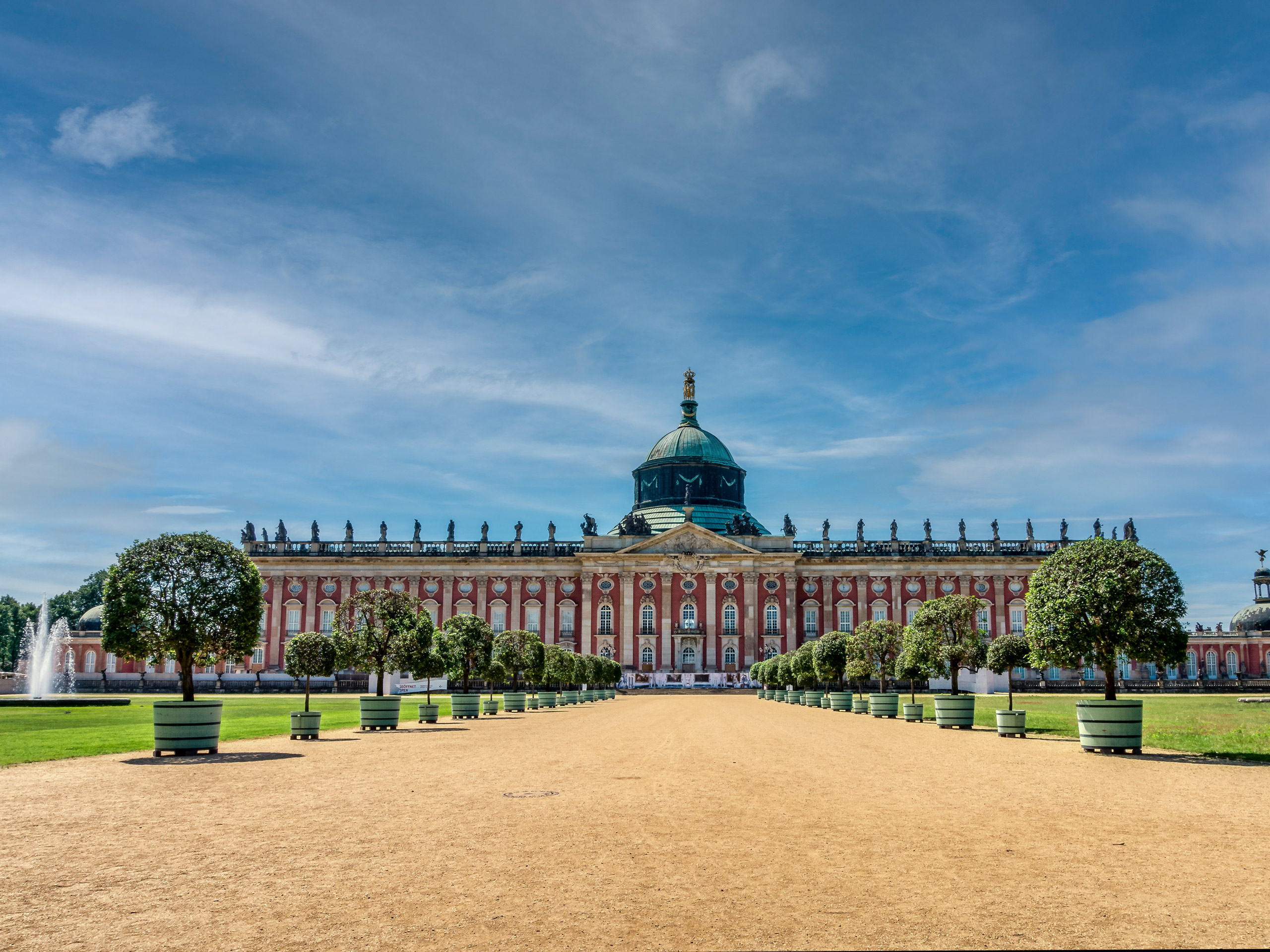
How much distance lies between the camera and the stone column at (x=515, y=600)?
8712 centimetres

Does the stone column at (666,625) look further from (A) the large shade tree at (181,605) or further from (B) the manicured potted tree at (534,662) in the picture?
(A) the large shade tree at (181,605)

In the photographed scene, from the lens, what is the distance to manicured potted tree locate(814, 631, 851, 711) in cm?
4144

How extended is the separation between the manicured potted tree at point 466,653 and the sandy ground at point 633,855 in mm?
16470

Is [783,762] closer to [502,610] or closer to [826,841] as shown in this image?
[826,841]

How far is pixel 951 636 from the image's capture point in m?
31.3

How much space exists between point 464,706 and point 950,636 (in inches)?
637

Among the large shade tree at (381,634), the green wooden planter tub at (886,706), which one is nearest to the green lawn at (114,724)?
the large shade tree at (381,634)

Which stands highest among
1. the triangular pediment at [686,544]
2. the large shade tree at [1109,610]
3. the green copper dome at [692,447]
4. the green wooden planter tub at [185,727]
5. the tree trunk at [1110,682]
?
the green copper dome at [692,447]

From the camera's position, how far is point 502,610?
87.6 meters

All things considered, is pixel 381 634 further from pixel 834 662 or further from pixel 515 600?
pixel 515 600

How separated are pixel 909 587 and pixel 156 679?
6181cm

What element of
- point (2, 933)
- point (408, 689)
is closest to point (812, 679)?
point (408, 689)

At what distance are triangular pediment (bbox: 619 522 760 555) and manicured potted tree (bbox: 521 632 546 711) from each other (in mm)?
41359

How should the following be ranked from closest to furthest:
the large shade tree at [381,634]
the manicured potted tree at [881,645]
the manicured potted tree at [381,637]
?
the manicured potted tree at [381,637] → the large shade tree at [381,634] → the manicured potted tree at [881,645]
